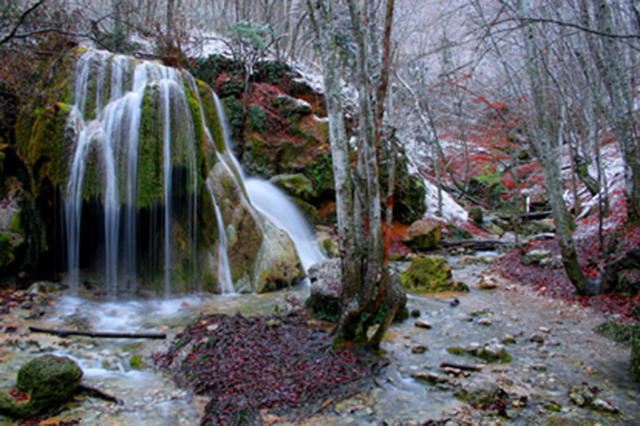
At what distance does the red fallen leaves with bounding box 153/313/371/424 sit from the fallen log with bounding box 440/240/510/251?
960 cm

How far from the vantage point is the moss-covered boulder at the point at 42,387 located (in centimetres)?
312

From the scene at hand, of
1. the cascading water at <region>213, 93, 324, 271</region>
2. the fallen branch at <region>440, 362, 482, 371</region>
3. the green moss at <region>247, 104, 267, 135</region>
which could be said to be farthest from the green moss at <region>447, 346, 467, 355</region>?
the green moss at <region>247, 104, 267, 135</region>

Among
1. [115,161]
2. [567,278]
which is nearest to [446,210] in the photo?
[567,278]

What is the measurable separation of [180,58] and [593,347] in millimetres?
13766

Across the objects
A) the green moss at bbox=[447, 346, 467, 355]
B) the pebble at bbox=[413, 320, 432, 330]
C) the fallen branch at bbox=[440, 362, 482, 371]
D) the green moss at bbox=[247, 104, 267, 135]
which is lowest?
the green moss at bbox=[447, 346, 467, 355]

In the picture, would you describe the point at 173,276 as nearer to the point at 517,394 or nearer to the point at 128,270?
the point at 128,270

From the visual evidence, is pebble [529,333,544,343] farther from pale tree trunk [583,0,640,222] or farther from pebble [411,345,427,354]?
pale tree trunk [583,0,640,222]

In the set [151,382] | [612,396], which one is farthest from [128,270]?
[612,396]

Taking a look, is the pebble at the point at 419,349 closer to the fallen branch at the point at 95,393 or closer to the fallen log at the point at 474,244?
the fallen branch at the point at 95,393

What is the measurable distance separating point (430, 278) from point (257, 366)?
5112 millimetres

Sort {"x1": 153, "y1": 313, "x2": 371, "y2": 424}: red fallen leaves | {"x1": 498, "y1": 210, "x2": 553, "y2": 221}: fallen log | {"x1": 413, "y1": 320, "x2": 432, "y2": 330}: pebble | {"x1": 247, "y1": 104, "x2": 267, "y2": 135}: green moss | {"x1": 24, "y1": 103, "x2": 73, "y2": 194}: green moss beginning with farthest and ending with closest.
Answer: {"x1": 498, "y1": 210, "x2": 553, "y2": 221}: fallen log → {"x1": 247, "y1": 104, "x2": 267, "y2": 135}: green moss → {"x1": 24, "y1": 103, "x2": 73, "y2": 194}: green moss → {"x1": 413, "y1": 320, "x2": 432, "y2": 330}: pebble → {"x1": 153, "y1": 313, "x2": 371, "y2": 424}: red fallen leaves

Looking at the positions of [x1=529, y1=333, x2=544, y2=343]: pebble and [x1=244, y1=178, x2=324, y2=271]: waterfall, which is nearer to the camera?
[x1=529, y1=333, x2=544, y2=343]: pebble

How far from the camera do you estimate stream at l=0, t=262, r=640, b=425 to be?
323 centimetres

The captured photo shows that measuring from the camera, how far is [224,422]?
10.1ft
